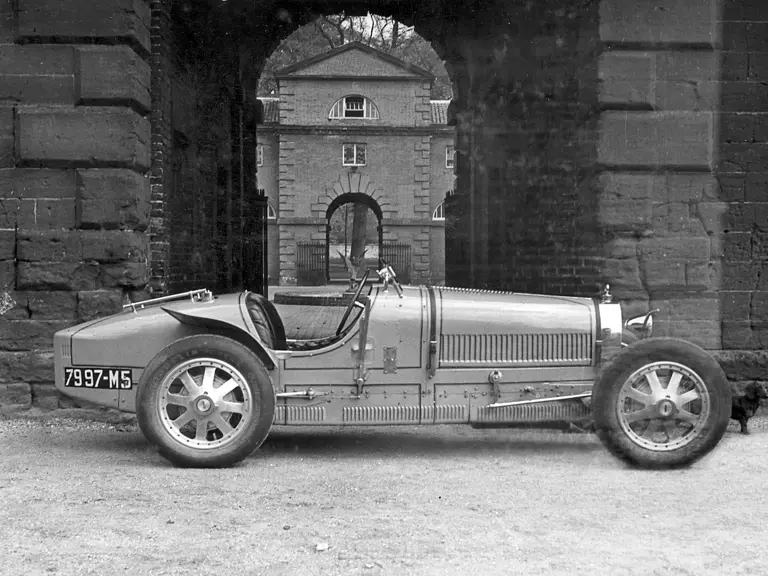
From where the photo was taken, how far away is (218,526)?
149 inches

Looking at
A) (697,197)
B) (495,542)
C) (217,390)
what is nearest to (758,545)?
(495,542)

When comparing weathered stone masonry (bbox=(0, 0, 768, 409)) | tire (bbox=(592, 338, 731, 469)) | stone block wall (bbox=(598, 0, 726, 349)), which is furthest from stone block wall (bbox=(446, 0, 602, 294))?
tire (bbox=(592, 338, 731, 469))

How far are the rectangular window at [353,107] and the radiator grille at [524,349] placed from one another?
30586 millimetres

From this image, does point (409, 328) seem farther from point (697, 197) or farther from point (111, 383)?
point (697, 197)

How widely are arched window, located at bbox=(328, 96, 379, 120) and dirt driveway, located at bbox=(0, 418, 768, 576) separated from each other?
29984 mm

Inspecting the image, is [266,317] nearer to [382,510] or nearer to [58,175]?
[382,510]

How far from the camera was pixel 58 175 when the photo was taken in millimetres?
6695

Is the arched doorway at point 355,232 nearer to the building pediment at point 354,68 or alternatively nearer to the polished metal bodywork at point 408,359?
the building pediment at point 354,68

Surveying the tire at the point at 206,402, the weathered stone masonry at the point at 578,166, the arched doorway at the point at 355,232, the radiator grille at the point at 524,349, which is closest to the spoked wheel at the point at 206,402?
the tire at the point at 206,402

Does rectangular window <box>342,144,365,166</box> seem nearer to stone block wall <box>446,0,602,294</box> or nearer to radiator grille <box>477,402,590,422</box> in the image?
stone block wall <box>446,0,602,294</box>

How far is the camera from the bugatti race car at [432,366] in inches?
195

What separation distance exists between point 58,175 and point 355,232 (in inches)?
1311

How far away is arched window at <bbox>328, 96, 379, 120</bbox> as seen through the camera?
34.7m

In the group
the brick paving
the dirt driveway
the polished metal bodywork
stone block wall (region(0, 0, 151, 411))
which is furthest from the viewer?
the brick paving
